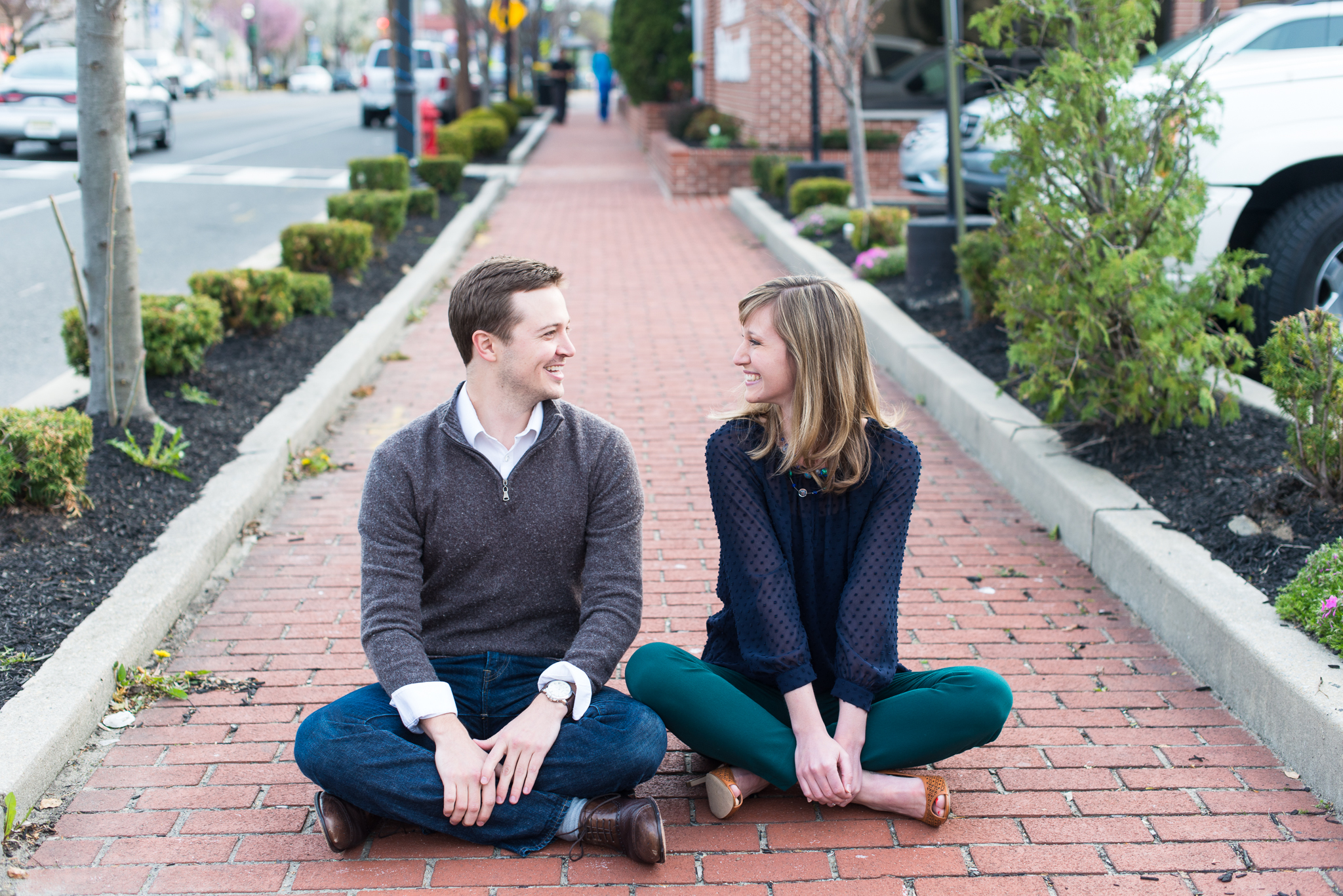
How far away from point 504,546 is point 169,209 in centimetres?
1298

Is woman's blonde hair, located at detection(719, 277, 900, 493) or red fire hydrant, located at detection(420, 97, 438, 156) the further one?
red fire hydrant, located at detection(420, 97, 438, 156)

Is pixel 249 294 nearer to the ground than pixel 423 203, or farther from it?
nearer to the ground

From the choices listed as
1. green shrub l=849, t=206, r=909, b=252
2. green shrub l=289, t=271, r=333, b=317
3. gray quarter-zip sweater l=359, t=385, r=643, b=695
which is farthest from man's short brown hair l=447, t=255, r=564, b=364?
green shrub l=849, t=206, r=909, b=252

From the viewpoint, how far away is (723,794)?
9.08 feet

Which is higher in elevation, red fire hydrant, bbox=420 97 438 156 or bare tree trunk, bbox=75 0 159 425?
red fire hydrant, bbox=420 97 438 156

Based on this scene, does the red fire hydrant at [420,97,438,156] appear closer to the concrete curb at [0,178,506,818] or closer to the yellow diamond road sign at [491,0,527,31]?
the yellow diamond road sign at [491,0,527,31]

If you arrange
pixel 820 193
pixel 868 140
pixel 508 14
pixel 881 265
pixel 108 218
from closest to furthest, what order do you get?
pixel 108 218, pixel 881 265, pixel 820 193, pixel 868 140, pixel 508 14

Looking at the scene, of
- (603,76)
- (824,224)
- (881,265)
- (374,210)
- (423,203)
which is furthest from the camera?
(603,76)

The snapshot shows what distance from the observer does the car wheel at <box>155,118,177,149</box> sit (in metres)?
22.3

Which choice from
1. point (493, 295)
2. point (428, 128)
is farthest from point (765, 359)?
point (428, 128)

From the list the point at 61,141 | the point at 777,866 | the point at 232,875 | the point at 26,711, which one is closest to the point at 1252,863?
the point at 777,866

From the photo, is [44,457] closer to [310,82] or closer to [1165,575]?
[1165,575]

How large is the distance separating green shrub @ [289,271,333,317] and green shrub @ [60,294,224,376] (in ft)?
4.60

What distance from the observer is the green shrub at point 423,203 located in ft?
41.3
